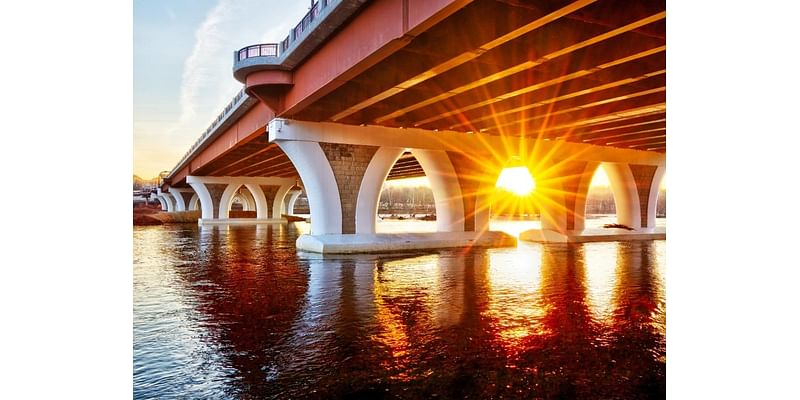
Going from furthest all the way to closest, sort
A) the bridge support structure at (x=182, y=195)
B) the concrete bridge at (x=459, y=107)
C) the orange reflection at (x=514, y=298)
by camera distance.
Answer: the bridge support structure at (x=182, y=195)
the concrete bridge at (x=459, y=107)
the orange reflection at (x=514, y=298)

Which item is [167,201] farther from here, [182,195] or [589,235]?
[589,235]

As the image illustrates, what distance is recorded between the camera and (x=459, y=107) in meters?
20.7

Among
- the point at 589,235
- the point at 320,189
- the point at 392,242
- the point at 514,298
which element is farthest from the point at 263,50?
the point at 589,235

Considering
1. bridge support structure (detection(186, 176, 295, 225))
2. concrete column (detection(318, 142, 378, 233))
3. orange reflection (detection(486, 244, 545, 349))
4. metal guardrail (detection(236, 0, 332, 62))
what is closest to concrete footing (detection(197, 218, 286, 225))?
bridge support structure (detection(186, 176, 295, 225))

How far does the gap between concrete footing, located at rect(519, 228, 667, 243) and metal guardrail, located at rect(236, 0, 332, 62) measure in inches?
794

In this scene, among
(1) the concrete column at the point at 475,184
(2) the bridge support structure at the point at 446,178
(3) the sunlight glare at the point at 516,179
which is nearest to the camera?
(2) the bridge support structure at the point at 446,178

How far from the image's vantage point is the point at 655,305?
35.6 ft

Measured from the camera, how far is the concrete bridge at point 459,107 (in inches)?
473

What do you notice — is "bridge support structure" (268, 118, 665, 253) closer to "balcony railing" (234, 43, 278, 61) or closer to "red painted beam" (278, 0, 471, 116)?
"balcony railing" (234, 43, 278, 61)

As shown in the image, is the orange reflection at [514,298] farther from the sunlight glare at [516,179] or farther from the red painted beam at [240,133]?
the red painted beam at [240,133]

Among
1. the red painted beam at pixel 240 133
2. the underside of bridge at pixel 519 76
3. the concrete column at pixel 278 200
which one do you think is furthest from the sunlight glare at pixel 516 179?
the concrete column at pixel 278 200

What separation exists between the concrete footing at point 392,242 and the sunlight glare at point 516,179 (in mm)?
3747
